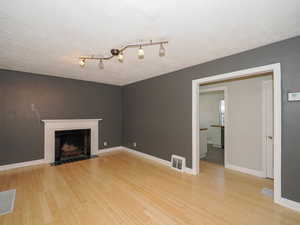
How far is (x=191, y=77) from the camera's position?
346cm

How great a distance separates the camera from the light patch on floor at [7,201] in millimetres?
2107

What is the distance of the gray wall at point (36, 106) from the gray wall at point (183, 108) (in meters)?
1.46

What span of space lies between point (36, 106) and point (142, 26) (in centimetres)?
401

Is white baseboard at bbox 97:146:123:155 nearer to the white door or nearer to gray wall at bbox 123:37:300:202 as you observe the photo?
gray wall at bbox 123:37:300:202

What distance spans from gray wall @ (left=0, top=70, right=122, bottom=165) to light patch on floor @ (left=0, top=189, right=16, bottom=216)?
5.11ft

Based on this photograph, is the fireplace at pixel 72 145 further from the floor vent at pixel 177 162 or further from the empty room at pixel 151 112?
the floor vent at pixel 177 162

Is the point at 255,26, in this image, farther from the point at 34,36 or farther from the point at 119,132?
the point at 119,132

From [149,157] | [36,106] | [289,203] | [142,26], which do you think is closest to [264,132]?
[289,203]

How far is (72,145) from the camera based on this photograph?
463cm

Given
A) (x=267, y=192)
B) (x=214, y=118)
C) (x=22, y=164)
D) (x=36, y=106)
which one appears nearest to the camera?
(x=267, y=192)

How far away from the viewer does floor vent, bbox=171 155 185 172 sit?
11.6 feet

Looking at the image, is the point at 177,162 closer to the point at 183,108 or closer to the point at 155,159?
the point at 155,159

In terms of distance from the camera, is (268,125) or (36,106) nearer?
(268,125)

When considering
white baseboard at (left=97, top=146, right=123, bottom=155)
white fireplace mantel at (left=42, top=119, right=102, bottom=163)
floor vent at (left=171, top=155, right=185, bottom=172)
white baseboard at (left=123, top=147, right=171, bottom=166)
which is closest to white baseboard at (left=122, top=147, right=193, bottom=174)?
white baseboard at (left=123, top=147, right=171, bottom=166)
